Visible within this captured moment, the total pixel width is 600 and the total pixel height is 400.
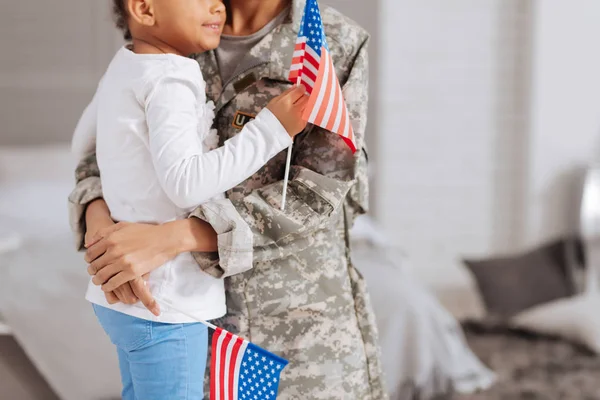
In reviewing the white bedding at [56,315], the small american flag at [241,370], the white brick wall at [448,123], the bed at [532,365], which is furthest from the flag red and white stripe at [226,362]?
Answer: the white brick wall at [448,123]

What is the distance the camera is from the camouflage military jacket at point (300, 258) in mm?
1234

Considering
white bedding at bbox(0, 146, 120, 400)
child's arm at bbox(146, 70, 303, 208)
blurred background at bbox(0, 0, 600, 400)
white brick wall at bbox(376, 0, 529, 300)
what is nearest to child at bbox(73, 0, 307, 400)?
child's arm at bbox(146, 70, 303, 208)

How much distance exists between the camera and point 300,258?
1.27 m

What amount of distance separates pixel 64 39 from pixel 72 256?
1379 millimetres

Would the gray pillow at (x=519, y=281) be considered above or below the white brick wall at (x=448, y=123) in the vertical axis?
below

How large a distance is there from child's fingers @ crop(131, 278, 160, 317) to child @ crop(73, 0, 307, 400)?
0.07 feet

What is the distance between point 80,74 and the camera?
3691 millimetres

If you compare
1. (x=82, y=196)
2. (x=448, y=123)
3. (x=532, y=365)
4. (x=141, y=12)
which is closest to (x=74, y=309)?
(x=82, y=196)

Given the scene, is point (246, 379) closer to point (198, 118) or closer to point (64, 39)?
point (198, 118)

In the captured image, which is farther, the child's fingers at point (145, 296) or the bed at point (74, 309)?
the bed at point (74, 309)

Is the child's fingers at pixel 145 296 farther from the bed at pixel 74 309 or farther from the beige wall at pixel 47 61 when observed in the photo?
the beige wall at pixel 47 61

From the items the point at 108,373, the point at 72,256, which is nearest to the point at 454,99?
the point at 72,256

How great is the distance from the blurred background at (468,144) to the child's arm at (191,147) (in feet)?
6.44

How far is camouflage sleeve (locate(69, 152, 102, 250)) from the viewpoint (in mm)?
1263
